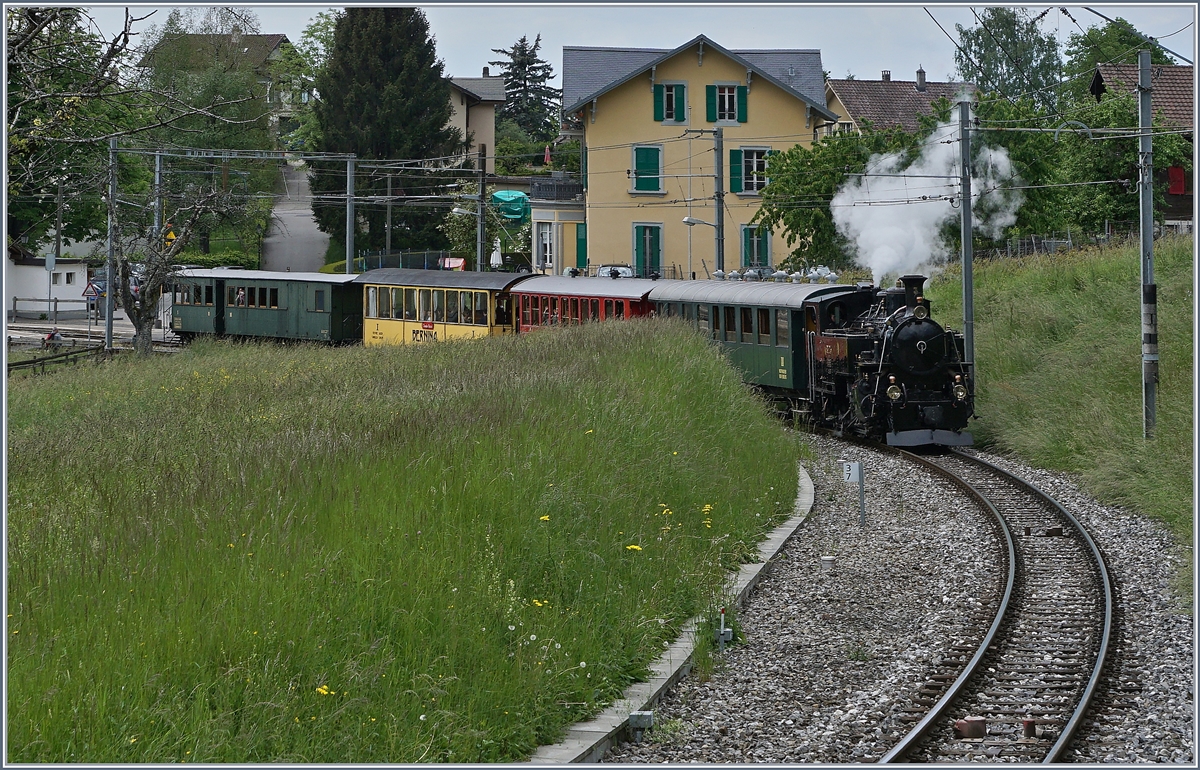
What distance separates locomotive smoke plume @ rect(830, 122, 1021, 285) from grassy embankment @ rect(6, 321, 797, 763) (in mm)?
17118

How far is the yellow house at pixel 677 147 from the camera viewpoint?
154 ft

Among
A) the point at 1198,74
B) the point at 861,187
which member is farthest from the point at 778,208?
the point at 1198,74

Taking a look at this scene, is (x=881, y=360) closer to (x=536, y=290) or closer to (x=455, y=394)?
(x=455, y=394)

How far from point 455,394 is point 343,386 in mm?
3456

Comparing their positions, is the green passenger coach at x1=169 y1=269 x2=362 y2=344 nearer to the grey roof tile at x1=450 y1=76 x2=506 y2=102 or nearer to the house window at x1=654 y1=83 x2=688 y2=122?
the house window at x1=654 y1=83 x2=688 y2=122

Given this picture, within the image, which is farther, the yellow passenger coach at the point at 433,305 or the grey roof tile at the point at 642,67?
the grey roof tile at the point at 642,67

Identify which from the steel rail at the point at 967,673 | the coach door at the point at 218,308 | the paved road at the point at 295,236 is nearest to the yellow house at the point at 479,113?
the paved road at the point at 295,236

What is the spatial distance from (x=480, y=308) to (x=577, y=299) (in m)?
4.02

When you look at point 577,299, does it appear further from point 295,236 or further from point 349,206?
point 295,236

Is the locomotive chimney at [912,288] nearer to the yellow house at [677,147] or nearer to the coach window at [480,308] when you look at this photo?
the coach window at [480,308]

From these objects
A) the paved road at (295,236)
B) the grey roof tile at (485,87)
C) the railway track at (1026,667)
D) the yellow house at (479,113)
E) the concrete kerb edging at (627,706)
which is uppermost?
the grey roof tile at (485,87)

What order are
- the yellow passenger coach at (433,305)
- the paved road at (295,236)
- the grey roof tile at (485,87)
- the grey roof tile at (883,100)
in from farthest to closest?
the grey roof tile at (485,87), the paved road at (295,236), the grey roof tile at (883,100), the yellow passenger coach at (433,305)

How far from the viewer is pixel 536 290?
30.6 meters

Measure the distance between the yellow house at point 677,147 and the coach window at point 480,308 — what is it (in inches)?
614
